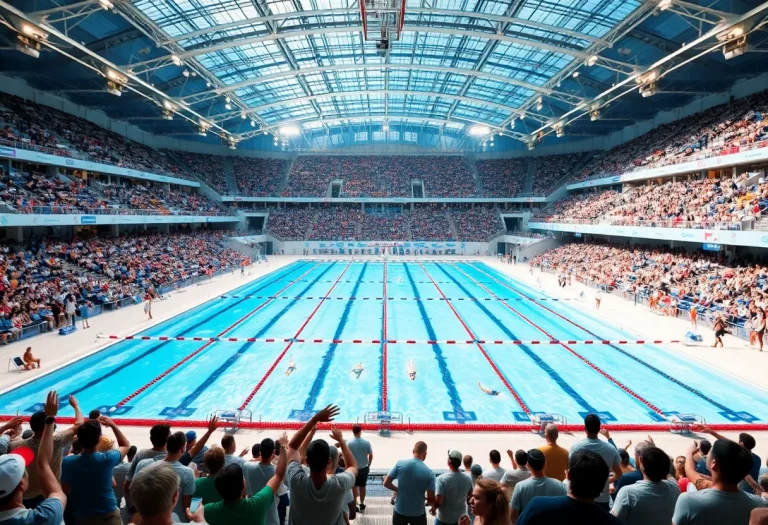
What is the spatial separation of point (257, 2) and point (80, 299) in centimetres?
1474

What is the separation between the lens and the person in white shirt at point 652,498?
9.18 ft

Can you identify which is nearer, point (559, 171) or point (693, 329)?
point (693, 329)

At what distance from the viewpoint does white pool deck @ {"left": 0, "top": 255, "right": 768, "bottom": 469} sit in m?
7.85

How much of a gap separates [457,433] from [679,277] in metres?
17.6

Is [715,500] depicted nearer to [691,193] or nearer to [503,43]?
[691,193]

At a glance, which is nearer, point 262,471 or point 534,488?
point 534,488

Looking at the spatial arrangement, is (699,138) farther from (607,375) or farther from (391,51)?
(607,375)

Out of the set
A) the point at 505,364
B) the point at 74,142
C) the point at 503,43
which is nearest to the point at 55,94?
the point at 74,142

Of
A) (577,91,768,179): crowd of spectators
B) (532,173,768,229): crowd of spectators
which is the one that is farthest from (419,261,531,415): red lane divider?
(577,91,768,179): crowd of spectators

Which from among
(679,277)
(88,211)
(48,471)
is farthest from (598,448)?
(88,211)

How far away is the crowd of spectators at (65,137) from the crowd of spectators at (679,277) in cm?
3024

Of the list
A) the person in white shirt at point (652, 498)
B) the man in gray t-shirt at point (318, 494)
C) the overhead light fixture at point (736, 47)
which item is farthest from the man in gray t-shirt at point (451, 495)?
the overhead light fixture at point (736, 47)

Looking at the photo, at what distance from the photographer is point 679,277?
2086 centimetres

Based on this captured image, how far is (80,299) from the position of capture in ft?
58.2
